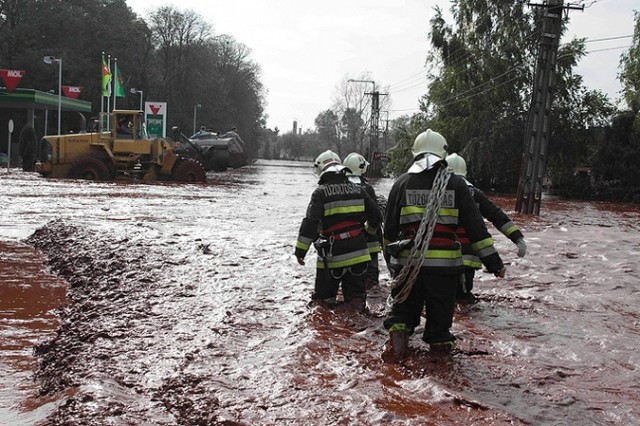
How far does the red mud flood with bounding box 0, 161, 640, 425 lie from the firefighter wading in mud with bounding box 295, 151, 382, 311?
298mm

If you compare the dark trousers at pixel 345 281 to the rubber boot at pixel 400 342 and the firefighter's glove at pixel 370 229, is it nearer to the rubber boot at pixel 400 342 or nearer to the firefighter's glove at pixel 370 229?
the firefighter's glove at pixel 370 229

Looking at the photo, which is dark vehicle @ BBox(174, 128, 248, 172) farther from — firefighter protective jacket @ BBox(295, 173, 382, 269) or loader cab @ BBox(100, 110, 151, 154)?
firefighter protective jacket @ BBox(295, 173, 382, 269)

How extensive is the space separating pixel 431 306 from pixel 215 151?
30.7 metres

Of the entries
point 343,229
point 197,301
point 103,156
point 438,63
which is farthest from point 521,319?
point 438,63

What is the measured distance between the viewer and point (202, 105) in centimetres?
7169

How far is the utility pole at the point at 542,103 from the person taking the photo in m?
19.7

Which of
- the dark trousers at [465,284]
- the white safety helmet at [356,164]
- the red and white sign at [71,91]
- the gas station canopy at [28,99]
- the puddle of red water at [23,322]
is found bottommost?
the puddle of red water at [23,322]

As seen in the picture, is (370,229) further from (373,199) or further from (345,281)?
(345,281)

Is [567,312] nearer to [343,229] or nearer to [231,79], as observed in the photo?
[343,229]

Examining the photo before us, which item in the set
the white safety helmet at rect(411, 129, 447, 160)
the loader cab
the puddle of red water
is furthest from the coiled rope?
the loader cab

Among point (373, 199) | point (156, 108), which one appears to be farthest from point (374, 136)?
point (373, 199)

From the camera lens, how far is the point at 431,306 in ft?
15.8

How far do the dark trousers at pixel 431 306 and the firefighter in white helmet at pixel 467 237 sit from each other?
0.44m

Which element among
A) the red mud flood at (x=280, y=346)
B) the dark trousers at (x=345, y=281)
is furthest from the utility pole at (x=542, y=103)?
the dark trousers at (x=345, y=281)
